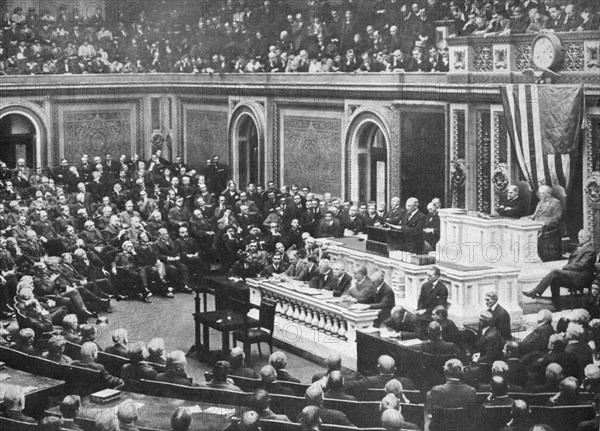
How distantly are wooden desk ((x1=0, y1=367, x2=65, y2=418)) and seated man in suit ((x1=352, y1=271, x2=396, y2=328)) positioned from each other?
4347mm

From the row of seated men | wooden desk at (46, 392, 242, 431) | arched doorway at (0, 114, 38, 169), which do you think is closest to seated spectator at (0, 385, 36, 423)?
the row of seated men

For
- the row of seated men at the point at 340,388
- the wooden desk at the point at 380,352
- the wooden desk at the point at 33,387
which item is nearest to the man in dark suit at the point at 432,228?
the wooden desk at the point at 380,352

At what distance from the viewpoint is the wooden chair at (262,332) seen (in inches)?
507

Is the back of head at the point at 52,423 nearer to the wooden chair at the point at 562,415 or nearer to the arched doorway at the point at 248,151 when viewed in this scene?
the wooden chair at the point at 562,415

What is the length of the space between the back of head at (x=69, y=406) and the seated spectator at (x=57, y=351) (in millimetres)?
1423

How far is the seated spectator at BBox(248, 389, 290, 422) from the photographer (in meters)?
9.42

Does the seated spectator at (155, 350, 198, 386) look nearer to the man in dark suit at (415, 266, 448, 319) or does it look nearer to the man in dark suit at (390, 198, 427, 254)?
the man in dark suit at (415, 266, 448, 319)

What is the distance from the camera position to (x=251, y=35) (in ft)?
66.4

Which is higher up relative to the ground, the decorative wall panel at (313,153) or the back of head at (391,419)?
the decorative wall panel at (313,153)

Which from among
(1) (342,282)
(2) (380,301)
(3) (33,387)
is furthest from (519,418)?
(3) (33,387)

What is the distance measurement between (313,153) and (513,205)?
725 cm

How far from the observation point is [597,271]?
12070 mm

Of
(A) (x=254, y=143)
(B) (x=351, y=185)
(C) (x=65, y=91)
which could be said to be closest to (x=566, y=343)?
(B) (x=351, y=185)

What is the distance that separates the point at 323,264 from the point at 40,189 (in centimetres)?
751
